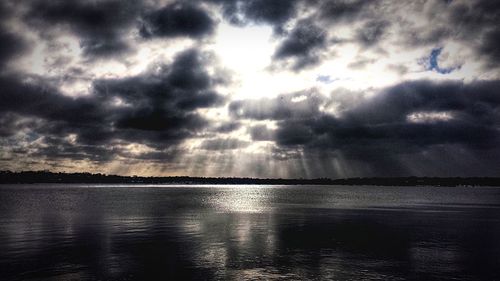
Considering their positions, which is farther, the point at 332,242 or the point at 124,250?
the point at 332,242

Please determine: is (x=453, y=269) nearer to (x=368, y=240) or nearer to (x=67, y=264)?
(x=368, y=240)

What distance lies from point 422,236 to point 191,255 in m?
31.9

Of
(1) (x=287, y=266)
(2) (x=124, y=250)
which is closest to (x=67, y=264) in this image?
(2) (x=124, y=250)

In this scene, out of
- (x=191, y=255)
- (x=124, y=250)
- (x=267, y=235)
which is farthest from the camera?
(x=267, y=235)

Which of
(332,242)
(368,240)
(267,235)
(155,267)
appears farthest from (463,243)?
(155,267)

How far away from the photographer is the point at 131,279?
1117 inches

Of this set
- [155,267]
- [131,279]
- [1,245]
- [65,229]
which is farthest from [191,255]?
[65,229]

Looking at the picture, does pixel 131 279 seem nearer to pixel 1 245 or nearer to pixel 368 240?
pixel 1 245

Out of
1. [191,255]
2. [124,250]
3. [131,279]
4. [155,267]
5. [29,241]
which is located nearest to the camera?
[131,279]

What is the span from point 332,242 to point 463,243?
15.8m

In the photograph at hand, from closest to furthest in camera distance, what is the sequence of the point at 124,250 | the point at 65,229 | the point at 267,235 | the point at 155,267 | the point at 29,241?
1. the point at 155,267
2. the point at 124,250
3. the point at 29,241
4. the point at 267,235
5. the point at 65,229

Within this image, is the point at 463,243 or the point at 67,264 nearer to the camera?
the point at 67,264

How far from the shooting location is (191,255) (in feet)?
123

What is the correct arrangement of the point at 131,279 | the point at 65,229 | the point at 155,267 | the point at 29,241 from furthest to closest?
the point at 65,229 < the point at 29,241 < the point at 155,267 < the point at 131,279
